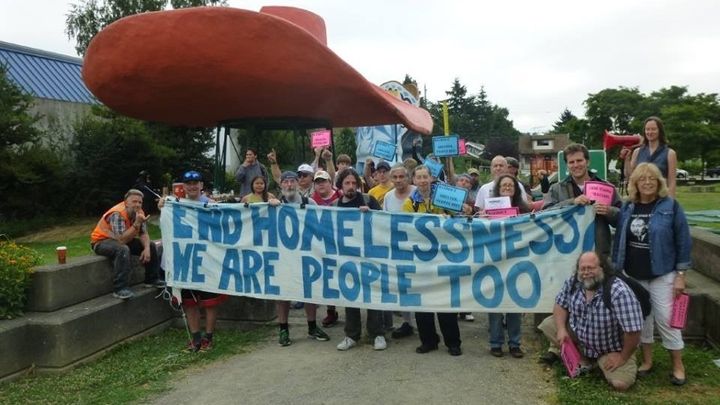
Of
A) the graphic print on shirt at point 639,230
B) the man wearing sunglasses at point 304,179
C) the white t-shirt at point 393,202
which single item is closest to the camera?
the graphic print on shirt at point 639,230

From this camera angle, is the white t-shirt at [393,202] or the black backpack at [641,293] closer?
the black backpack at [641,293]

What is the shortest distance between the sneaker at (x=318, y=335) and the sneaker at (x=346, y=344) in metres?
0.30

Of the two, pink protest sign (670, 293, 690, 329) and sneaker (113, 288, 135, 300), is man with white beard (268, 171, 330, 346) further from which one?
pink protest sign (670, 293, 690, 329)

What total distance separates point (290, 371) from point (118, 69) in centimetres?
419

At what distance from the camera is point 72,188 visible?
19.3 meters

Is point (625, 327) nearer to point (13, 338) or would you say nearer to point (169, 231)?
point (169, 231)

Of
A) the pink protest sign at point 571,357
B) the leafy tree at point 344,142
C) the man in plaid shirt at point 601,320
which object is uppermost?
the leafy tree at point 344,142

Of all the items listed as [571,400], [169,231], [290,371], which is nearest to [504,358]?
[571,400]

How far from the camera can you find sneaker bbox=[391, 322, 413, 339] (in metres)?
6.14

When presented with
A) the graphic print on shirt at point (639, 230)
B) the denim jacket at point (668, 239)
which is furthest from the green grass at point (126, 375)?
the denim jacket at point (668, 239)

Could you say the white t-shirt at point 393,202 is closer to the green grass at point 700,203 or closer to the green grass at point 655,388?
the green grass at point 655,388

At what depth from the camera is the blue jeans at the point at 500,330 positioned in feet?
18.0

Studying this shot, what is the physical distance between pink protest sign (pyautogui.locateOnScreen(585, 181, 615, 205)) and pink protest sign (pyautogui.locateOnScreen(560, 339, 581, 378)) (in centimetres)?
127

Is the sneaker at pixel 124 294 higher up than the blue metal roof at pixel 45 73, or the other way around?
the blue metal roof at pixel 45 73
